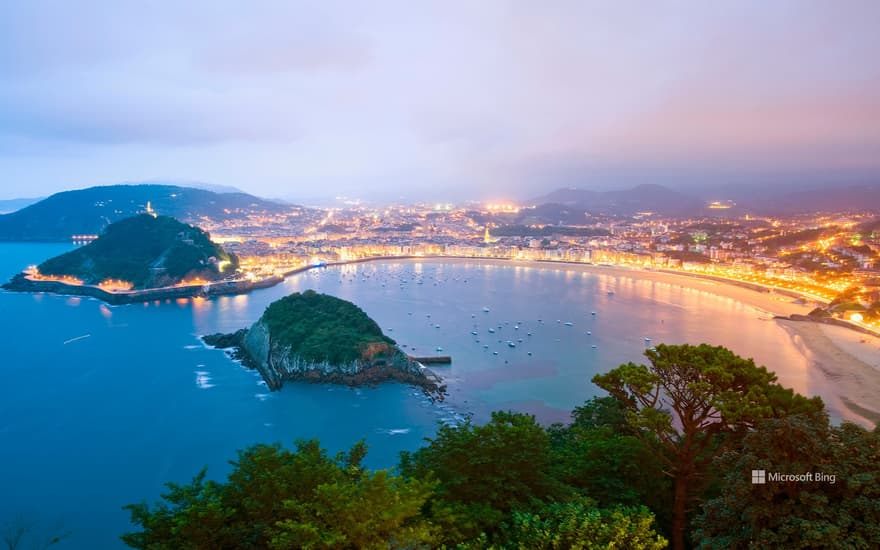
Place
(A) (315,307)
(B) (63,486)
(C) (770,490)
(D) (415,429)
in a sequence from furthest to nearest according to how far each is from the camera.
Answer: (A) (315,307)
(D) (415,429)
(B) (63,486)
(C) (770,490)

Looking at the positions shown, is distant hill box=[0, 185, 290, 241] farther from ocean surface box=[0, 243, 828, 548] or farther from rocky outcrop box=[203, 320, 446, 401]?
rocky outcrop box=[203, 320, 446, 401]

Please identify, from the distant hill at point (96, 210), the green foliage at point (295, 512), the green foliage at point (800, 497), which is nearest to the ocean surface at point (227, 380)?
the green foliage at point (295, 512)

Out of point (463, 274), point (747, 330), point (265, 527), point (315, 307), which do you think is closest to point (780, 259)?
point (747, 330)

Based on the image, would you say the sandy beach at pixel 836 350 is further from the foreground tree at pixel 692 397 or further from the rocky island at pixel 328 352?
the rocky island at pixel 328 352

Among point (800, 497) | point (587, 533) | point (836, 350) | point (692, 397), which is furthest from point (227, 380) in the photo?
point (836, 350)

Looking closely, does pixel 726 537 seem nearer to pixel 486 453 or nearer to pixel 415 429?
pixel 486 453

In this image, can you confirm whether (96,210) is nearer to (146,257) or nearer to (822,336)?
(146,257)

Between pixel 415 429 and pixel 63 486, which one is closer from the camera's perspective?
pixel 63 486

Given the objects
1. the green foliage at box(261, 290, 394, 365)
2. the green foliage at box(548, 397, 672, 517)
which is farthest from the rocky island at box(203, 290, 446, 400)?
the green foliage at box(548, 397, 672, 517)
